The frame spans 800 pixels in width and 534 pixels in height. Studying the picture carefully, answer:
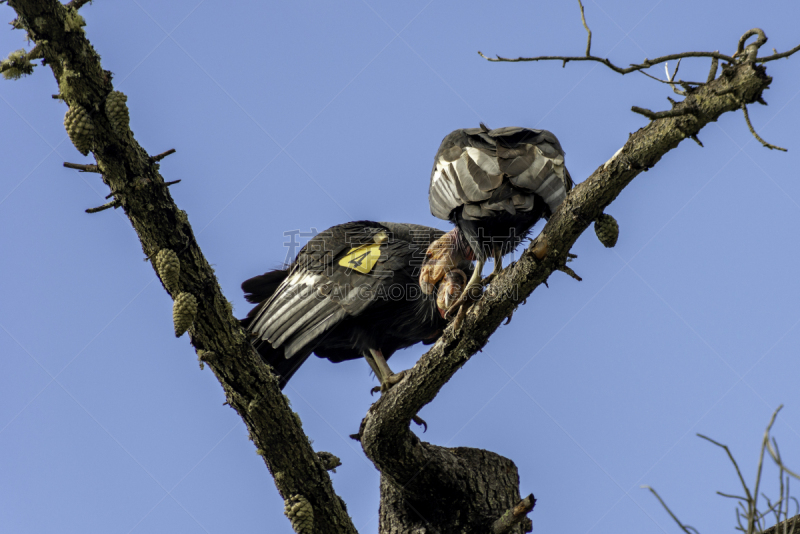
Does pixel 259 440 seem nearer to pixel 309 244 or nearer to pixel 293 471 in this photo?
pixel 293 471

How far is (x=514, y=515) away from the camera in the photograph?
202 inches

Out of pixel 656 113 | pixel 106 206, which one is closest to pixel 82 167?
pixel 106 206

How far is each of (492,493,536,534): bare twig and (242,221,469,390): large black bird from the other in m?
1.49

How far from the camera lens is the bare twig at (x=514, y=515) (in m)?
4.97

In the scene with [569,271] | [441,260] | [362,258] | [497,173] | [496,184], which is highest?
[362,258]

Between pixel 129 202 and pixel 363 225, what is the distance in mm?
3201

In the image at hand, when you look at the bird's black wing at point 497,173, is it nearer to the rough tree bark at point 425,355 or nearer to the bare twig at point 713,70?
the rough tree bark at point 425,355

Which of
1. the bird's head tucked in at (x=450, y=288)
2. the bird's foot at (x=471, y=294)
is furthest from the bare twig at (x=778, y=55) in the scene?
the bird's head tucked in at (x=450, y=288)

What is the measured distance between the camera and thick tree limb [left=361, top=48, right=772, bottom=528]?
3.23 meters

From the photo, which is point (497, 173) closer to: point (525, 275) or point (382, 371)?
point (525, 275)

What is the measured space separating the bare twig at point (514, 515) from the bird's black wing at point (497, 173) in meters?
2.26

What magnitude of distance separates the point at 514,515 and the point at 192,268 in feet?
10.4

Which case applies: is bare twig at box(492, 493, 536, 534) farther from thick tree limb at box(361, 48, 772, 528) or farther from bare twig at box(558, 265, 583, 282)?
bare twig at box(558, 265, 583, 282)

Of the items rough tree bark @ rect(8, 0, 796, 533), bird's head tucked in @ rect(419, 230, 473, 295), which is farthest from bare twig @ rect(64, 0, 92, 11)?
bird's head tucked in @ rect(419, 230, 473, 295)
